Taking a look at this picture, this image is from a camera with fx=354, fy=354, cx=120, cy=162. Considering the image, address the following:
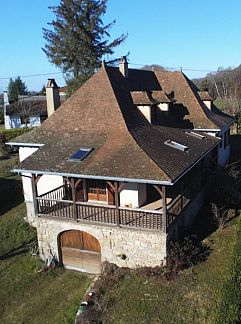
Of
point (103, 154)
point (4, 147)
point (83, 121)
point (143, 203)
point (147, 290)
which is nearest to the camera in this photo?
point (147, 290)

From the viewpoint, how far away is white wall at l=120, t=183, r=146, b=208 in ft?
54.6

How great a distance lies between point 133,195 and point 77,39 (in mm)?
24267

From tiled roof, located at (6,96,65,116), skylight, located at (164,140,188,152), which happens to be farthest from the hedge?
tiled roof, located at (6,96,65,116)

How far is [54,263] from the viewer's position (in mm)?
16297

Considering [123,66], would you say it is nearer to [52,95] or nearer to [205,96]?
[52,95]

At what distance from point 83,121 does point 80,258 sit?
269 inches

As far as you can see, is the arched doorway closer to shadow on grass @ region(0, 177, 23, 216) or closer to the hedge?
the hedge

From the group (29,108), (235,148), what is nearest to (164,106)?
(235,148)

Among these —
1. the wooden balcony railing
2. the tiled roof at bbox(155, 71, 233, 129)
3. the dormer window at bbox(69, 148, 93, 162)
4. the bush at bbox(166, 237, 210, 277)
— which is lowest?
the bush at bbox(166, 237, 210, 277)

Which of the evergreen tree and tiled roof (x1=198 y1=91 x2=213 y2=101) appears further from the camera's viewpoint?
the evergreen tree

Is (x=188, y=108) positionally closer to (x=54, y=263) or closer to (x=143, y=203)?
(x=143, y=203)

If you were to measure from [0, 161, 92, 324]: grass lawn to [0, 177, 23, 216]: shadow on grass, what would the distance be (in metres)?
3.16

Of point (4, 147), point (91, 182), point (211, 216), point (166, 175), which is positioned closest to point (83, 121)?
point (91, 182)

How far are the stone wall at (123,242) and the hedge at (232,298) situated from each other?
3.12 m
